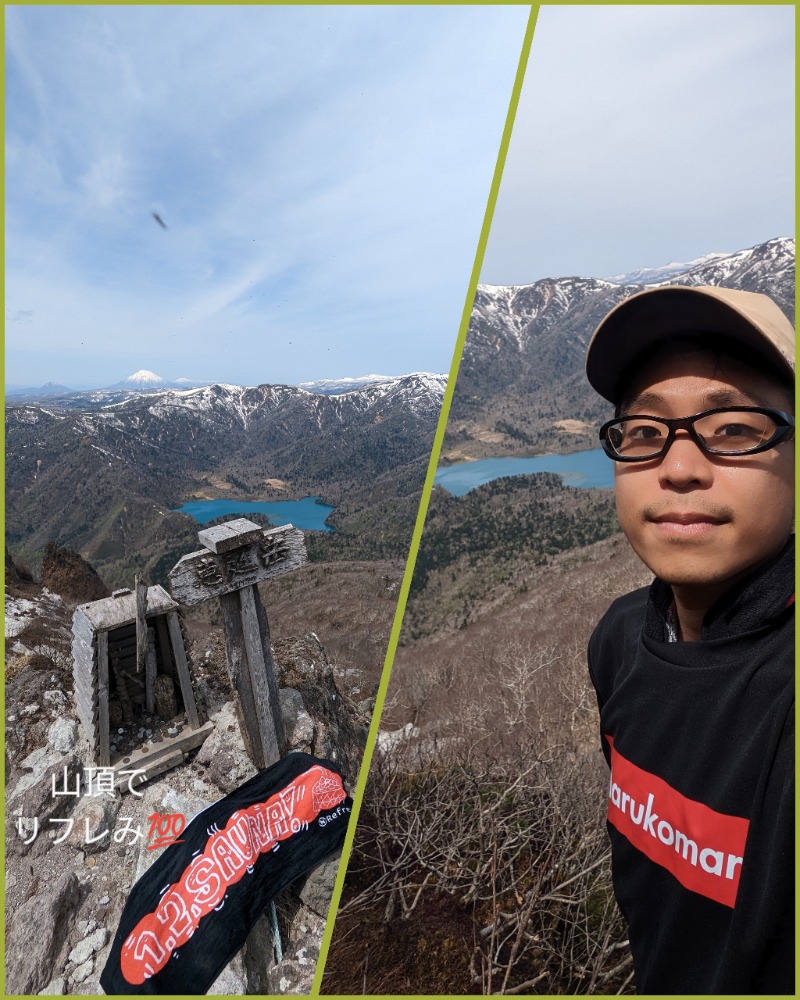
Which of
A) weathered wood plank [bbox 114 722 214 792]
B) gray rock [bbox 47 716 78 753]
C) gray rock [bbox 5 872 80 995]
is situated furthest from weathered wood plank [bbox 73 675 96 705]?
gray rock [bbox 5 872 80 995]

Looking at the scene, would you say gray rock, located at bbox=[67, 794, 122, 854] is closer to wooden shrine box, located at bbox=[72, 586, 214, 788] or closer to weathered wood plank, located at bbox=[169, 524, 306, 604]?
wooden shrine box, located at bbox=[72, 586, 214, 788]

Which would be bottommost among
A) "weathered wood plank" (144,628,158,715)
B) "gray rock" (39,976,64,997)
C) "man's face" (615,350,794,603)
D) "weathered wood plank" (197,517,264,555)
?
"gray rock" (39,976,64,997)

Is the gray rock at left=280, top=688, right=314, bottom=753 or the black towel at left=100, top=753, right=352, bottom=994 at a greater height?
the black towel at left=100, top=753, right=352, bottom=994

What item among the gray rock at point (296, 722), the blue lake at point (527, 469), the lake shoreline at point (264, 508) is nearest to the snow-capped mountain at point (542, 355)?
the blue lake at point (527, 469)

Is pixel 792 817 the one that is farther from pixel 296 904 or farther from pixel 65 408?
pixel 65 408

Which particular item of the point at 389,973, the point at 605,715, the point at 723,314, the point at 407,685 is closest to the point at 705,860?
the point at 605,715

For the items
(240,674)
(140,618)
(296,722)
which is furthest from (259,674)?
(140,618)

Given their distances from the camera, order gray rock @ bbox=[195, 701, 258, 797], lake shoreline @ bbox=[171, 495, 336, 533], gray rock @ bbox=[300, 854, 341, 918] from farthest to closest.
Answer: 1. lake shoreline @ bbox=[171, 495, 336, 533]
2. gray rock @ bbox=[195, 701, 258, 797]
3. gray rock @ bbox=[300, 854, 341, 918]
